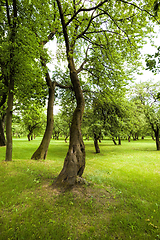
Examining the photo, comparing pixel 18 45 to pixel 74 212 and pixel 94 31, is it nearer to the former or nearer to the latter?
pixel 94 31

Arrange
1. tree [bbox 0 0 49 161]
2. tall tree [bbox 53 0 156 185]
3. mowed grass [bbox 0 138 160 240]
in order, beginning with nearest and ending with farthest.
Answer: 1. mowed grass [bbox 0 138 160 240]
2. tall tree [bbox 53 0 156 185]
3. tree [bbox 0 0 49 161]

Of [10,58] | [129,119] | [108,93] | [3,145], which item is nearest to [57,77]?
[10,58]

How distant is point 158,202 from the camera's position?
6215 mm

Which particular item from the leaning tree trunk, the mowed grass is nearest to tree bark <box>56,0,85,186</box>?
the leaning tree trunk

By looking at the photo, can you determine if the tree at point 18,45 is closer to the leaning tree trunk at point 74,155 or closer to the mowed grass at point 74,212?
the leaning tree trunk at point 74,155

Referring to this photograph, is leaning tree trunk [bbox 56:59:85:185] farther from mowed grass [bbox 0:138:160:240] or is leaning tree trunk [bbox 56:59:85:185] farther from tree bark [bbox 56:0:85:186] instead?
mowed grass [bbox 0:138:160:240]

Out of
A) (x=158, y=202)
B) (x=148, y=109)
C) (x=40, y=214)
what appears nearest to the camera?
(x=40, y=214)

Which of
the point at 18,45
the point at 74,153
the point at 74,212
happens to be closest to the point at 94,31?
the point at 18,45

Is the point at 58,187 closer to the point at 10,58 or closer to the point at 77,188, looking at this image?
the point at 77,188

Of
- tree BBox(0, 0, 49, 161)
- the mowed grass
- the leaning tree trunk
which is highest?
tree BBox(0, 0, 49, 161)

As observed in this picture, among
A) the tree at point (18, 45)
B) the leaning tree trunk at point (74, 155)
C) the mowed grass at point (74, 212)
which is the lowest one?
the mowed grass at point (74, 212)

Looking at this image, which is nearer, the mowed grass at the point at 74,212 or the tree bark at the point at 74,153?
the mowed grass at the point at 74,212

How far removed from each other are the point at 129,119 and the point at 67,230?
14822 mm

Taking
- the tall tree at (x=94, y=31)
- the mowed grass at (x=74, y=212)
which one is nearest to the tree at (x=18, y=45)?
the tall tree at (x=94, y=31)
